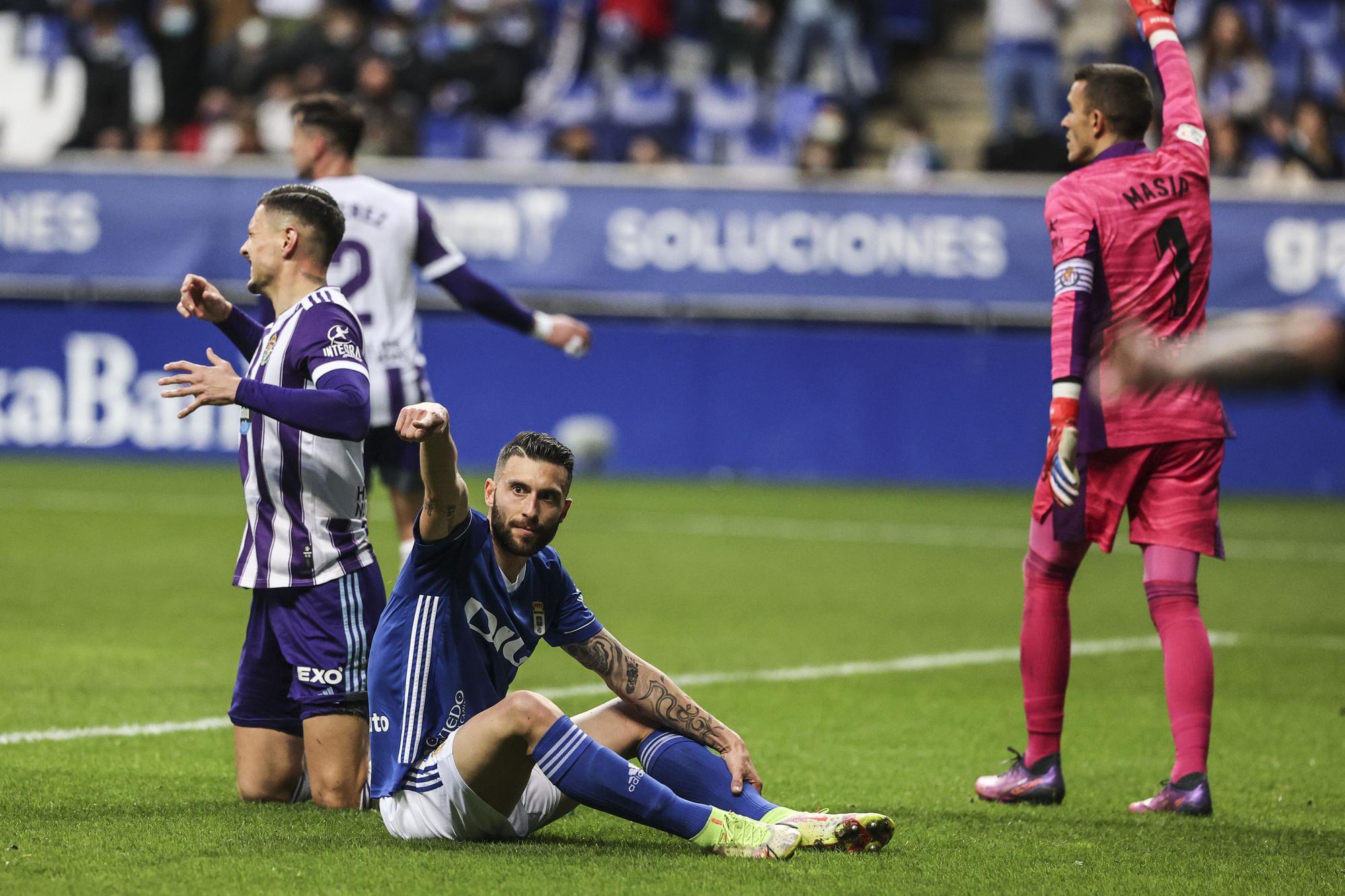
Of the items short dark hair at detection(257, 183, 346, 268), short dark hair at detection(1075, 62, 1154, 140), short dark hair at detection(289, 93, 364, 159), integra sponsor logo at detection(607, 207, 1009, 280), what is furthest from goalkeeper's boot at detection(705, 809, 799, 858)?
integra sponsor logo at detection(607, 207, 1009, 280)

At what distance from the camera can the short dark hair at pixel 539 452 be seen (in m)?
4.38

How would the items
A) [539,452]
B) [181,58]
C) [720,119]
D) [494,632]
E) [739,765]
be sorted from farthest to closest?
[181,58], [720,119], [494,632], [739,765], [539,452]

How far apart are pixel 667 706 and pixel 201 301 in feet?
5.86

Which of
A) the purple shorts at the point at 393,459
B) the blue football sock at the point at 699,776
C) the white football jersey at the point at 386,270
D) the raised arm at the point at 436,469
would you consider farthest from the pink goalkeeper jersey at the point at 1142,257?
the purple shorts at the point at 393,459

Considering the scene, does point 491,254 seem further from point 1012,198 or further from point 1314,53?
point 1314,53

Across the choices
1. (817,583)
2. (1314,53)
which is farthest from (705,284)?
(1314,53)

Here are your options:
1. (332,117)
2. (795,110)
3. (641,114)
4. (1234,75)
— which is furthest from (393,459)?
(1234,75)

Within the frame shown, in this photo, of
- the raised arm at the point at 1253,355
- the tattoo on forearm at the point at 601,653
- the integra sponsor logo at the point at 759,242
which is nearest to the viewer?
the raised arm at the point at 1253,355

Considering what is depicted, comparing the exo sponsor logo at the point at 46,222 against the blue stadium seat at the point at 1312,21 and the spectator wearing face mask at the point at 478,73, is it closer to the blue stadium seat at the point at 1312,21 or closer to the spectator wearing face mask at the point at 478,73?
the spectator wearing face mask at the point at 478,73

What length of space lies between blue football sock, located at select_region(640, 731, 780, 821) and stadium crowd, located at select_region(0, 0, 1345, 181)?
12.4 m

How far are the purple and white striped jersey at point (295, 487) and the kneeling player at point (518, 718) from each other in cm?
52

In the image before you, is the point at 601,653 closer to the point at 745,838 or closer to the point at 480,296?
the point at 745,838

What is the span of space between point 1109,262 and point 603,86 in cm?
1364

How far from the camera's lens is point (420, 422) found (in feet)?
13.4
